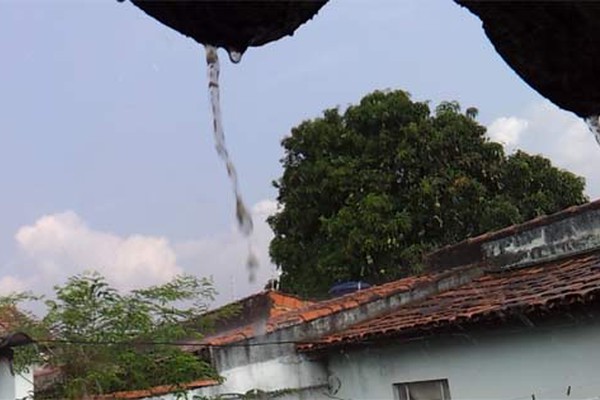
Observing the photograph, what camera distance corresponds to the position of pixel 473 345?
328 inches

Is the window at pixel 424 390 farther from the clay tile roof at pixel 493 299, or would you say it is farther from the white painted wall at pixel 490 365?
the clay tile roof at pixel 493 299

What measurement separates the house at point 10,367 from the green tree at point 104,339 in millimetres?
94

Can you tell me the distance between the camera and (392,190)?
1631 centimetres

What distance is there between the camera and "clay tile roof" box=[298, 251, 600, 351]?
24.6ft

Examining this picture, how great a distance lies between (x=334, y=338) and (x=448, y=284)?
2067 millimetres

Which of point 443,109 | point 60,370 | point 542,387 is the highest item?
point 443,109

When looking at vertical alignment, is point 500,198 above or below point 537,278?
above

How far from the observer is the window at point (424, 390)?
866 centimetres

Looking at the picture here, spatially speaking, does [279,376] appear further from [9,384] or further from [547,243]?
[547,243]

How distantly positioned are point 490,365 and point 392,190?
8299mm

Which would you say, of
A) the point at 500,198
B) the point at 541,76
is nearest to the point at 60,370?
the point at 541,76

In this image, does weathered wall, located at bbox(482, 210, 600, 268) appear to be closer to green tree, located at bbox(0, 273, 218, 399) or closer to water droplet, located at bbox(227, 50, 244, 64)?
green tree, located at bbox(0, 273, 218, 399)

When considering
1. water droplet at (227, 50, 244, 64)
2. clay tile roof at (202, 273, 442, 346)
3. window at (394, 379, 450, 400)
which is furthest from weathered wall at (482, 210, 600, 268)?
water droplet at (227, 50, 244, 64)

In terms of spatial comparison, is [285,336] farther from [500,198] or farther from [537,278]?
[500,198]
